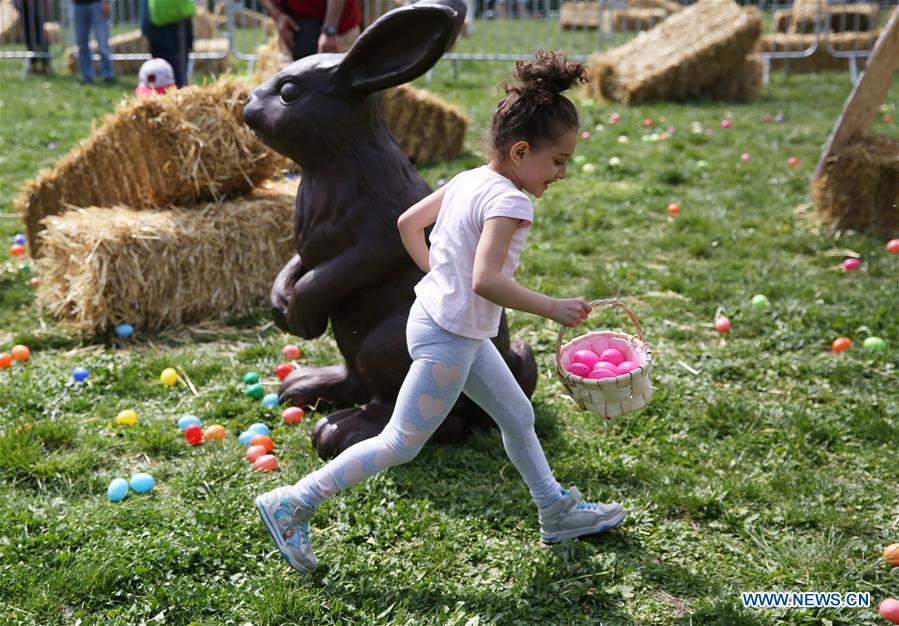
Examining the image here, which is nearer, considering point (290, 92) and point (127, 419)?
point (290, 92)

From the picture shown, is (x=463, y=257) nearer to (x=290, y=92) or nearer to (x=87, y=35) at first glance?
(x=290, y=92)

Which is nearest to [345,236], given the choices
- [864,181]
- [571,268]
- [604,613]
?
[604,613]

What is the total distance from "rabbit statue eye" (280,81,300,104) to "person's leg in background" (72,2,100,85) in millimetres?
10798

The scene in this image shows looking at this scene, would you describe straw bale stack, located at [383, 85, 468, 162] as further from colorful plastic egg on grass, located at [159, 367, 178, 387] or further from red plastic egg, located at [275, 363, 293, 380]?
colorful plastic egg on grass, located at [159, 367, 178, 387]

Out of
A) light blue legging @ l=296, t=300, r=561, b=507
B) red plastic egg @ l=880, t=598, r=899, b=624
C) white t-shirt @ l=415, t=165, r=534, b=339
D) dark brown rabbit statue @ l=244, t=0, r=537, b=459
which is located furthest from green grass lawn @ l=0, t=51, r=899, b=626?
white t-shirt @ l=415, t=165, r=534, b=339

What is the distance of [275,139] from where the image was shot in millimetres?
3971

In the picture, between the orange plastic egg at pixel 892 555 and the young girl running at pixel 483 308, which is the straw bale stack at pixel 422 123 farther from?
the orange plastic egg at pixel 892 555

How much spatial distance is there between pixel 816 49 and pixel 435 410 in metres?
13.3

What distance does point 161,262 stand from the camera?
217 inches

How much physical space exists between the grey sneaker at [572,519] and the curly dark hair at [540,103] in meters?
1.32

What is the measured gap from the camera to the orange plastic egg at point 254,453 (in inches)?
158

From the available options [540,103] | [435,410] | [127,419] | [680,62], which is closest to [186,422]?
[127,419]

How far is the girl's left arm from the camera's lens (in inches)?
128

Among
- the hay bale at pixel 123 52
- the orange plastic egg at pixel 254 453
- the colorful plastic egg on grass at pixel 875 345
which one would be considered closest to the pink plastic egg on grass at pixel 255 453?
the orange plastic egg at pixel 254 453
